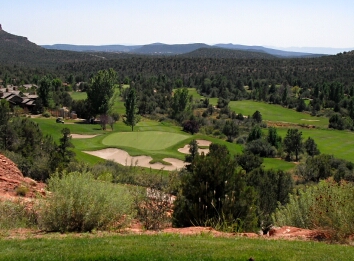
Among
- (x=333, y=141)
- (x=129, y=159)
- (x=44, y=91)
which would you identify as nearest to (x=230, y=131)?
(x=333, y=141)

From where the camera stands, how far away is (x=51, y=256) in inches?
274

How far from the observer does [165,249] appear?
23.8 ft

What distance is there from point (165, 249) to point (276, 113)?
81.9 meters

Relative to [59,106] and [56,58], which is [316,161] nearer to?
[59,106]

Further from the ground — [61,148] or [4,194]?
[4,194]

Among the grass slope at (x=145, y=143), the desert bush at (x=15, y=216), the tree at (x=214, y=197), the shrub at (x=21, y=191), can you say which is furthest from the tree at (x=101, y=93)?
the tree at (x=214, y=197)

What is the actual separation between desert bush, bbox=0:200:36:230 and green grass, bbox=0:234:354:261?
169 cm

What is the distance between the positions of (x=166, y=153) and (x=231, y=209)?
27666 mm

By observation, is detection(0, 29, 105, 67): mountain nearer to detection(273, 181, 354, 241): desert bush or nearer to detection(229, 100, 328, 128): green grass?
detection(229, 100, 328, 128): green grass

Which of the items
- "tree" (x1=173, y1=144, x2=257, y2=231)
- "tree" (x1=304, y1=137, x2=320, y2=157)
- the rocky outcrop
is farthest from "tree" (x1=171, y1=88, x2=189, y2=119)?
"tree" (x1=173, y1=144, x2=257, y2=231)

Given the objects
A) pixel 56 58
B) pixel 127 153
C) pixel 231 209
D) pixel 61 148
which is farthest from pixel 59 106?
pixel 56 58

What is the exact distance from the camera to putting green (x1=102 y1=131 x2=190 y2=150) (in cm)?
4181

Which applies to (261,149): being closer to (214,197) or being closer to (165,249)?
(214,197)

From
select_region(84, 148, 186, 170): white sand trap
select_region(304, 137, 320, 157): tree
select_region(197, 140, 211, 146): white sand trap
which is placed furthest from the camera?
select_region(304, 137, 320, 157): tree
